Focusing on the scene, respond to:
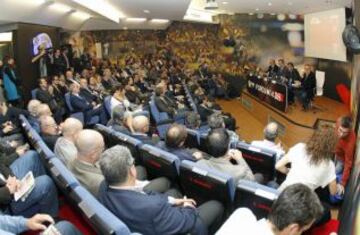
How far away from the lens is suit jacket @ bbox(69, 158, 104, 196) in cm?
263

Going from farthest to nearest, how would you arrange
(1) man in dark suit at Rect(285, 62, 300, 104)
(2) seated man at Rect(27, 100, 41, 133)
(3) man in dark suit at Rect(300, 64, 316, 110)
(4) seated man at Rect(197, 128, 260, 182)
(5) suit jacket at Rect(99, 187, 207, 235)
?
(1) man in dark suit at Rect(285, 62, 300, 104), (3) man in dark suit at Rect(300, 64, 316, 110), (2) seated man at Rect(27, 100, 41, 133), (4) seated man at Rect(197, 128, 260, 182), (5) suit jacket at Rect(99, 187, 207, 235)

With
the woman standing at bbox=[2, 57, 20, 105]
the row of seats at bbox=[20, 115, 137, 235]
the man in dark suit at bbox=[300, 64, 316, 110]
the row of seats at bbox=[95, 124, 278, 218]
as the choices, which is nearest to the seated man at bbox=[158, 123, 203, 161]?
the row of seats at bbox=[95, 124, 278, 218]

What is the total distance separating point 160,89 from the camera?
7352 millimetres

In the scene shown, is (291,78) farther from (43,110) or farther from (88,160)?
(88,160)

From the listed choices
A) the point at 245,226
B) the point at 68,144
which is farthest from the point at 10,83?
the point at 245,226

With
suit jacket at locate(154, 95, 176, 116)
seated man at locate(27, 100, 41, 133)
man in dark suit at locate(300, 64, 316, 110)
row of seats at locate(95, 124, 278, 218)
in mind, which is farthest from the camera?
man in dark suit at locate(300, 64, 316, 110)

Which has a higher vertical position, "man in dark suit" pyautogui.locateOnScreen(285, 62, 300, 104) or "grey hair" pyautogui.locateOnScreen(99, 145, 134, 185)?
"grey hair" pyautogui.locateOnScreen(99, 145, 134, 185)

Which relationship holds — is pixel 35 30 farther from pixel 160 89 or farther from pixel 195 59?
pixel 195 59

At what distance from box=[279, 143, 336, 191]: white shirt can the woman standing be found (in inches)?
306

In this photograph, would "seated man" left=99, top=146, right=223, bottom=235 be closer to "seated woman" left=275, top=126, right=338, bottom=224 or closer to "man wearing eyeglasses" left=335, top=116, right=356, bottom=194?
"seated woman" left=275, top=126, right=338, bottom=224

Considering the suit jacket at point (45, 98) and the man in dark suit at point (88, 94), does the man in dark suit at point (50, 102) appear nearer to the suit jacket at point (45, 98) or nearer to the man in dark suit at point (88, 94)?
the suit jacket at point (45, 98)

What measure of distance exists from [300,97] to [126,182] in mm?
9020

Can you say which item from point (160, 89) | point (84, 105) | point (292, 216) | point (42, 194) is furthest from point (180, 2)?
point (292, 216)

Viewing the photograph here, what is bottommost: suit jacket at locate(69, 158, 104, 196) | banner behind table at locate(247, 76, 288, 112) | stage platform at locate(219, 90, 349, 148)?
stage platform at locate(219, 90, 349, 148)
